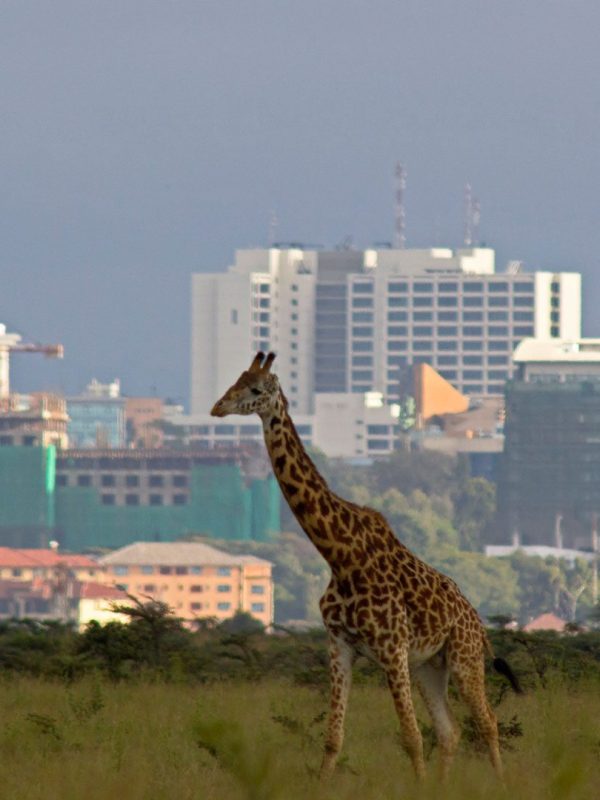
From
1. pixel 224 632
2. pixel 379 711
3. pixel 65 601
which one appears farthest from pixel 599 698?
pixel 65 601

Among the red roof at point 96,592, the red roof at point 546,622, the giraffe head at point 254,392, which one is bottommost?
the red roof at point 546,622

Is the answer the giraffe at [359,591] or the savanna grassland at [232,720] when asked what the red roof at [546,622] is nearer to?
the savanna grassland at [232,720]

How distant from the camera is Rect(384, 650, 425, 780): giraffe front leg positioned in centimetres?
1636

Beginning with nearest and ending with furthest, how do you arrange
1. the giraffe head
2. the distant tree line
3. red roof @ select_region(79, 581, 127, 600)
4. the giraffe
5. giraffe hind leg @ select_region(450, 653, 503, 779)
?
1. the giraffe head
2. the giraffe
3. giraffe hind leg @ select_region(450, 653, 503, 779)
4. the distant tree line
5. red roof @ select_region(79, 581, 127, 600)

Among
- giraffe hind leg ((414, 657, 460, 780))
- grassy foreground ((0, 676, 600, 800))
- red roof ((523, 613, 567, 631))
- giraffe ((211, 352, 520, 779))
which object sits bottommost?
red roof ((523, 613, 567, 631))

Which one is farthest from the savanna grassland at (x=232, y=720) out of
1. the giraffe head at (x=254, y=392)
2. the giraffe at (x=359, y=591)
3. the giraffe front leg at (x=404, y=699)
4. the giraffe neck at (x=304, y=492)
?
the giraffe head at (x=254, y=392)

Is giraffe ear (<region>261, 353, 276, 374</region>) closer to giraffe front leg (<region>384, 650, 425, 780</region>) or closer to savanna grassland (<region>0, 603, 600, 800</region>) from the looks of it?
giraffe front leg (<region>384, 650, 425, 780</region>)

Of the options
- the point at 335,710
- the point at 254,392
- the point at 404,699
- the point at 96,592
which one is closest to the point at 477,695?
the point at 404,699

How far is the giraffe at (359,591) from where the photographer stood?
1633cm

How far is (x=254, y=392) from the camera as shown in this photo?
16297 mm

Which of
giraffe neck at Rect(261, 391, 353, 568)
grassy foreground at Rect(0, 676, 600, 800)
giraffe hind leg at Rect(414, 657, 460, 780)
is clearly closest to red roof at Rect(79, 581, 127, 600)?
grassy foreground at Rect(0, 676, 600, 800)

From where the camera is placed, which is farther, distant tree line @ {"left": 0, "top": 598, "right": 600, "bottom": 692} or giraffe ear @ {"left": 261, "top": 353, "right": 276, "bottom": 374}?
distant tree line @ {"left": 0, "top": 598, "right": 600, "bottom": 692}

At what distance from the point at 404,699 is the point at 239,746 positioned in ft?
13.8

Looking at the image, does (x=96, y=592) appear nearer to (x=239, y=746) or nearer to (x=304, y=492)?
(x=304, y=492)
